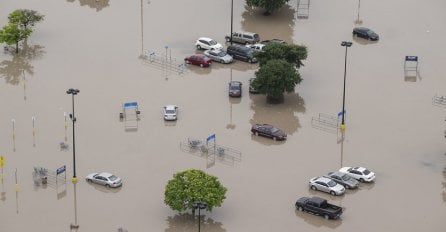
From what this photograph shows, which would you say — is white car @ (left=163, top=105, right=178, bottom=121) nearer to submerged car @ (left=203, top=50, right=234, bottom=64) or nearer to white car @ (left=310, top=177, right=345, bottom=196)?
submerged car @ (left=203, top=50, right=234, bottom=64)

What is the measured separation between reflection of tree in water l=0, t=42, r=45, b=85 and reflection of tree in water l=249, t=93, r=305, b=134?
21062mm

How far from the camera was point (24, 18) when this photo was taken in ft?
316

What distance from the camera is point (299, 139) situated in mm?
77688

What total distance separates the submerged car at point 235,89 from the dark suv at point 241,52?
6.04 meters

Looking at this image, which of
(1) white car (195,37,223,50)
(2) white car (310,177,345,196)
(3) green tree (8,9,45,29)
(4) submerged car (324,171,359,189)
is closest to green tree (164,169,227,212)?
(2) white car (310,177,345,196)

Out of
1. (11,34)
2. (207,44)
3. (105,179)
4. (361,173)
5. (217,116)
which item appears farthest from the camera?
(207,44)

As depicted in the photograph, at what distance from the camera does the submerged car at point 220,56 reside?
9150 centimetres

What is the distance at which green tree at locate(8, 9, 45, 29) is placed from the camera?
3767 inches

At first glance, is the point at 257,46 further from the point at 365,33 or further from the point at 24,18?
the point at 24,18

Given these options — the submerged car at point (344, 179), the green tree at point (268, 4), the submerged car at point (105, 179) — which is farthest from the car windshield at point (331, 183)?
the green tree at point (268, 4)

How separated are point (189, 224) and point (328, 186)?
9.98 m

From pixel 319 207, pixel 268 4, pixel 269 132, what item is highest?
pixel 268 4

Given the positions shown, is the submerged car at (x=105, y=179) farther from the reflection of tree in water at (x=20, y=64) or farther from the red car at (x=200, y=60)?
the red car at (x=200, y=60)

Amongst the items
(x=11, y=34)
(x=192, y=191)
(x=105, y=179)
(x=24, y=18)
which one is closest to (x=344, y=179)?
(x=192, y=191)
